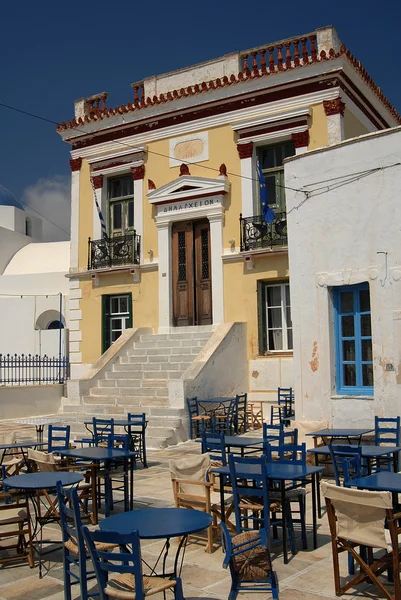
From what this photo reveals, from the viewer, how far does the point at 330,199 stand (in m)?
11.3

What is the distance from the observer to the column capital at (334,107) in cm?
1681

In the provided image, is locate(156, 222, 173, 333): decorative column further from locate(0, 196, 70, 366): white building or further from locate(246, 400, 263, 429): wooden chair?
locate(0, 196, 70, 366): white building

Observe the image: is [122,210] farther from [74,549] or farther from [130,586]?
[130,586]

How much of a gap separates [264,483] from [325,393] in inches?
214

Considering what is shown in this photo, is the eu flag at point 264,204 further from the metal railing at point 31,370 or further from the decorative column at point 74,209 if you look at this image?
the metal railing at point 31,370

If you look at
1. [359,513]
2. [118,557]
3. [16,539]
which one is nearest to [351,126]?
[16,539]

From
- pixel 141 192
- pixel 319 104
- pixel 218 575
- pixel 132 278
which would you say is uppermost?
pixel 319 104

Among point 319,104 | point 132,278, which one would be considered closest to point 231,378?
point 132,278

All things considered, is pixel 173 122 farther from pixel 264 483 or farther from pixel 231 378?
pixel 264 483

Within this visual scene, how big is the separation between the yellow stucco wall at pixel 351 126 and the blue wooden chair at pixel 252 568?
548 inches

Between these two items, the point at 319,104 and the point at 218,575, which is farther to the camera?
the point at 319,104

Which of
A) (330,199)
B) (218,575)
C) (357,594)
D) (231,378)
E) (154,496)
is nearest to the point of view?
(357,594)

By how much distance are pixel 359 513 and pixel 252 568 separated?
0.97 m

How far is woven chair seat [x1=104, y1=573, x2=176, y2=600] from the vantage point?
4137 millimetres
